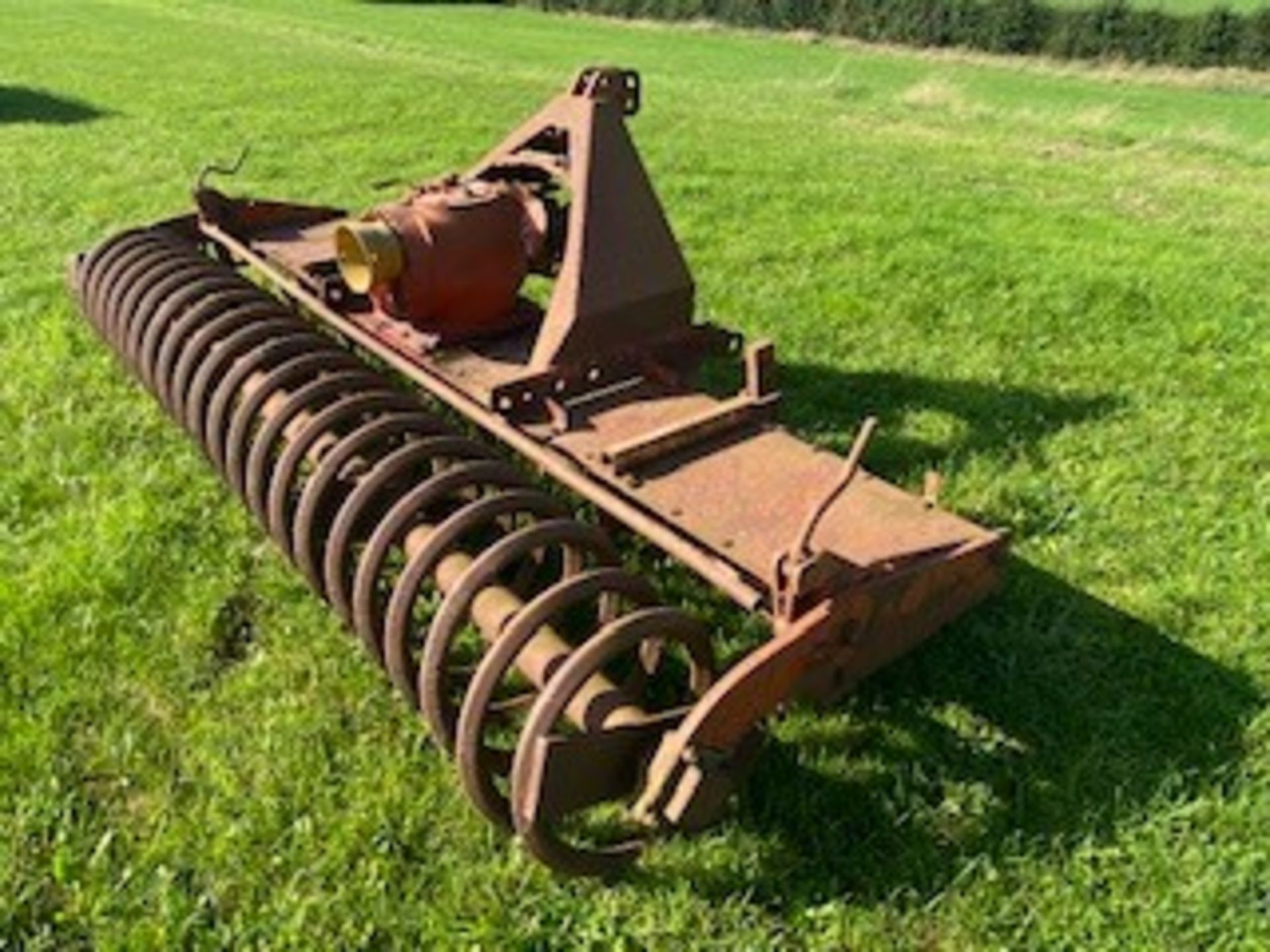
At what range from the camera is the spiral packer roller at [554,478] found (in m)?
2.89

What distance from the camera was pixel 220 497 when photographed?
4.66 metres

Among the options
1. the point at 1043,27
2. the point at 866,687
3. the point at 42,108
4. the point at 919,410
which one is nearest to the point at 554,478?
the point at 866,687

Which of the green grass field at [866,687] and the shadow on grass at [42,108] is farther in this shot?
the shadow on grass at [42,108]

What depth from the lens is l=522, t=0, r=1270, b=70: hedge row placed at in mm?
31484

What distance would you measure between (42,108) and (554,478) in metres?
9.93

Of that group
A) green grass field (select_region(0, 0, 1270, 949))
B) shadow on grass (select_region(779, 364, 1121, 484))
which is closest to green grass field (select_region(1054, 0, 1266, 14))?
green grass field (select_region(0, 0, 1270, 949))

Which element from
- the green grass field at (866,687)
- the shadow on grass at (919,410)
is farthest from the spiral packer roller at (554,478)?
the shadow on grass at (919,410)

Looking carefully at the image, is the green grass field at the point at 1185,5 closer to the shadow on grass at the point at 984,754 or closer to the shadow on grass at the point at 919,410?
the shadow on grass at the point at 919,410

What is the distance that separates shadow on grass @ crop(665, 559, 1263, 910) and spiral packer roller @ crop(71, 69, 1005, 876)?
1.18 ft

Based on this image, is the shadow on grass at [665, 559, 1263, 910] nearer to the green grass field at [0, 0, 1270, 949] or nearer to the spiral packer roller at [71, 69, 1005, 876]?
the green grass field at [0, 0, 1270, 949]

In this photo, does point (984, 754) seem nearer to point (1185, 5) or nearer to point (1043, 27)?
point (1043, 27)

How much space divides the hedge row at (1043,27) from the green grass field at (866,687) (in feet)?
85.9

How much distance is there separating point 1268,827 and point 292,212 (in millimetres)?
4448

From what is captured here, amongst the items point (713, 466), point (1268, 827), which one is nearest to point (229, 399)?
point (713, 466)
